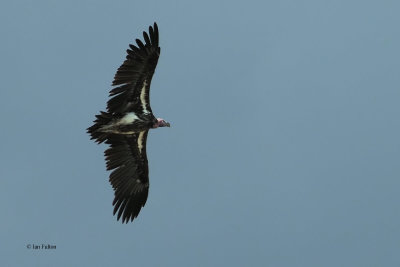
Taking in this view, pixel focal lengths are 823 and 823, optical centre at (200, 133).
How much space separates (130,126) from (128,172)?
95.1 inches

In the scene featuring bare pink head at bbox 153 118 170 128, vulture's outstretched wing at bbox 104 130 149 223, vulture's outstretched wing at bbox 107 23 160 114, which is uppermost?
vulture's outstretched wing at bbox 107 23 160 114

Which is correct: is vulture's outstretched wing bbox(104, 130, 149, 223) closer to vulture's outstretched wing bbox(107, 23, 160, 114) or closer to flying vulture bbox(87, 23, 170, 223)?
flying vulture bbox(87, 23, 170, 223)

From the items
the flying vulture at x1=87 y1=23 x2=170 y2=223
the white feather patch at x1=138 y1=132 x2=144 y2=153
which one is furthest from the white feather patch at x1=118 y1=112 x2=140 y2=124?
the white feather patch at x1=138 y1=132 x2=144 y2=153

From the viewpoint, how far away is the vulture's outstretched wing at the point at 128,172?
3200 cm

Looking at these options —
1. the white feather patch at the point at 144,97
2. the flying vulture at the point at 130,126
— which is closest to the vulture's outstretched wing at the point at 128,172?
the flying vulture at the point at 130,126

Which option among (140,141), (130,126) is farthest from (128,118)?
(140,141)

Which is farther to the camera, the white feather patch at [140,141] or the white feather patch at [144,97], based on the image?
the white feather patch at [140,141]

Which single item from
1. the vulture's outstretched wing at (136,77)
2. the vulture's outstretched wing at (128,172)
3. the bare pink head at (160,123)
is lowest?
the vulture's outstretched wing at (128,172)

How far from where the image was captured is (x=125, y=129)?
30828 millimetres

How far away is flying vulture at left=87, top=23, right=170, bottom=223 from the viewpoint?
30016mm

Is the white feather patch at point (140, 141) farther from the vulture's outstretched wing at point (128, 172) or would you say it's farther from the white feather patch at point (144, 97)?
the white feather patch at point (144, 97)

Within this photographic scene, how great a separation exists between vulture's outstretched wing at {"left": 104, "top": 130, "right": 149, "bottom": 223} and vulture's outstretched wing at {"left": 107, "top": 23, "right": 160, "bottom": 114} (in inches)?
65.0

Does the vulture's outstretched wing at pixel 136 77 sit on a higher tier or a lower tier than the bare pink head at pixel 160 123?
higher

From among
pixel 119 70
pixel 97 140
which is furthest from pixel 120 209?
pixel 119 70
